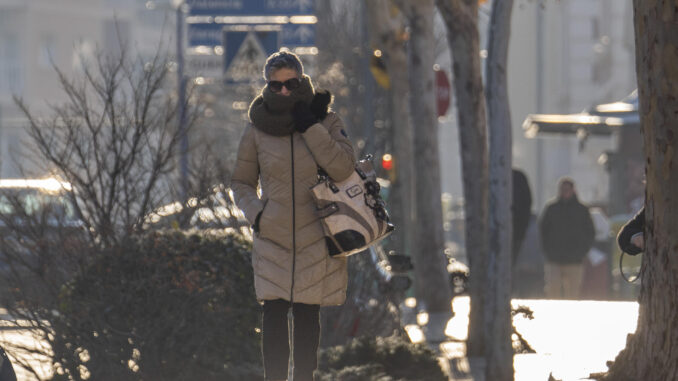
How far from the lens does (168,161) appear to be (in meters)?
10.8

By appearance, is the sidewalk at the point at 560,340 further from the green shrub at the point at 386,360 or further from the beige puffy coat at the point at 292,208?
the beige puffy coat at the point at 292,208

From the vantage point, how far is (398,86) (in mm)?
19000

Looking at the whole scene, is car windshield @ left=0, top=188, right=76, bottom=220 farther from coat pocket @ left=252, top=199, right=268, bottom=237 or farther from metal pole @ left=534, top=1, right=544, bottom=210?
metal pole @ left=534, top=1, right=544, bottom=210

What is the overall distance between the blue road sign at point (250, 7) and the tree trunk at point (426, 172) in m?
4.84

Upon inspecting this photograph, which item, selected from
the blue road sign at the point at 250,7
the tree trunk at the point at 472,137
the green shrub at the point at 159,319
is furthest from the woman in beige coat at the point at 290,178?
the blue road sign at the point at 250,7

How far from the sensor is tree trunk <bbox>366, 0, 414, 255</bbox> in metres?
18.8

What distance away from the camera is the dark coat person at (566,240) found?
18.8 m

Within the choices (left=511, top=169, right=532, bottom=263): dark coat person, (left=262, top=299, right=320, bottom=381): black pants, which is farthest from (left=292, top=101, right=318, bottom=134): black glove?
(left=511, top=169, right=532, bottom=263): dark coat person

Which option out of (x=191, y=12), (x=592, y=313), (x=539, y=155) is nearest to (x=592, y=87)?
(x=539, y=155)

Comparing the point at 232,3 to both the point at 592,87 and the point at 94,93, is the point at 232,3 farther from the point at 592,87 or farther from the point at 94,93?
the point at 592,87

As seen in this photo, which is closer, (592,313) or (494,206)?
(494,206)

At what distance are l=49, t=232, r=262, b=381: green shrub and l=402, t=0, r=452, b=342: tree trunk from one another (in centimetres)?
717

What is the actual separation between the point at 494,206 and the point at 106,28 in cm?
7474

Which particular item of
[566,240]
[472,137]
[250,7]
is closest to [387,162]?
[566,240]
